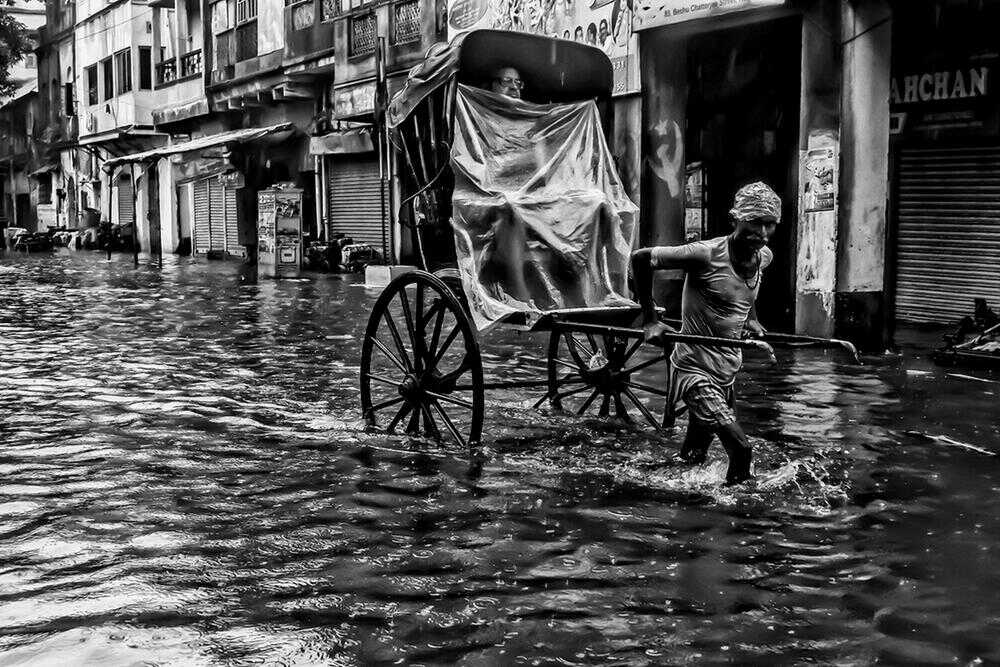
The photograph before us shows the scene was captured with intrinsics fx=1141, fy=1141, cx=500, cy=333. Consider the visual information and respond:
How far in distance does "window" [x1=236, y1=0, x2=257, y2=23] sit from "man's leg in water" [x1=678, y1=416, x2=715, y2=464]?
2650cm

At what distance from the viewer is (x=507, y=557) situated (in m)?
4.65

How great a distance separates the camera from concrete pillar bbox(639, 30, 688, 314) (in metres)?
15.5

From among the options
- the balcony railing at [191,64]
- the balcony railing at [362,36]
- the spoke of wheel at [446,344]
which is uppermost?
the balcony railing at [191,64]

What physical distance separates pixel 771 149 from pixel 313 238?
52.9 feet

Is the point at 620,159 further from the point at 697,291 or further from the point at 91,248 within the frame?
the point at 91,248

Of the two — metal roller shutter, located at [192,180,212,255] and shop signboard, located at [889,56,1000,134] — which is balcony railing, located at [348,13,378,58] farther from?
shop signboard, located at [889,56,1000,134]

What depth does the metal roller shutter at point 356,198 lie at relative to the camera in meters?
26.4

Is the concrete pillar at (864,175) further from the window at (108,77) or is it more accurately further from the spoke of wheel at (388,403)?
the window at (108,77)

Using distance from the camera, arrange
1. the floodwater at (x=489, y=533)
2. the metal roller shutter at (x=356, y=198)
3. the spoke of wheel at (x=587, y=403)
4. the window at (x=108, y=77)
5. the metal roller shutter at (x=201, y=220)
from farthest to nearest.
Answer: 1. the window at (x=108, y=77)
2. the metal roller shutter at (x=201, y=220)
3. the metal roller shutter at (x=356, y=198)
4. the spoke of wheel at (x=587, y=403)
5. the floodwater at (x=489, y=533)

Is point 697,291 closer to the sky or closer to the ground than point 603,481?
closer to the sky

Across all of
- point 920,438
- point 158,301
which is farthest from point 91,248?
point 920,438

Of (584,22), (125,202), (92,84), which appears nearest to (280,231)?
(584,22)

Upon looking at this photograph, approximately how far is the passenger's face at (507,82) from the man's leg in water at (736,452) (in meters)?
3.09

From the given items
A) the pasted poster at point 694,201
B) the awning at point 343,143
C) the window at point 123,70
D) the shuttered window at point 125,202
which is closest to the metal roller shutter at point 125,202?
the shuttered window at point 125,202
